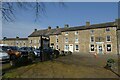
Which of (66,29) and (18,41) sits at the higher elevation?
(66,29)

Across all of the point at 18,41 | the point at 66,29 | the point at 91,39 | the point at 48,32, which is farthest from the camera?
the point at 18,41

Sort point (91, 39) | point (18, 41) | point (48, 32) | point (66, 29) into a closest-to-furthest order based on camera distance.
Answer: point (91, 39)
point (66, 29)
point (48, 32)
point (18, 41)

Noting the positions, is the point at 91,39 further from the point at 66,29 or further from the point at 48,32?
the point at 48,32

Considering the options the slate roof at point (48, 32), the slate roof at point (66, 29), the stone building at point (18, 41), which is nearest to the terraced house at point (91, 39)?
the slate roof at point (66, 29)

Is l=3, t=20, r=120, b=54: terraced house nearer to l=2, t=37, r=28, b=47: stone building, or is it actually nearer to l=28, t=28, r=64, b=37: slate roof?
l=28, t=28, r=64, b=37: slate roof

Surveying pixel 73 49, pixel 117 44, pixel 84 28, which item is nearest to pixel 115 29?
pixel 117 44

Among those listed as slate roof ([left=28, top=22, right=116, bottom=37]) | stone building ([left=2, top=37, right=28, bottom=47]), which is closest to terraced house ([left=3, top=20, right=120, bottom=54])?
slate roof ([left=28, top=22, right=116, bottom=37])

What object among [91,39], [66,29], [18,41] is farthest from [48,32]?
[18,41]

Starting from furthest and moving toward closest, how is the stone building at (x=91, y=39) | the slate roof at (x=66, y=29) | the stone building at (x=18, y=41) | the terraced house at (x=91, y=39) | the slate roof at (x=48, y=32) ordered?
the stone building at (x=18, y=41) < the slate roof at (x=48, y=32) < the slate roof at (x=66, y=29) < the stone building at (x=91, y=39) < the terraced house at (x=91, y=39)

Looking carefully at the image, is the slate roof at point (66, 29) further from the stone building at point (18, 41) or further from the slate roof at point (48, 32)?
the stone building at point (18, 41)

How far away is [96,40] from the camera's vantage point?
65.6m

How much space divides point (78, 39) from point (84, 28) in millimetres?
3972

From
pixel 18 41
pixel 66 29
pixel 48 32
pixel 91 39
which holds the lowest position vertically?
pixel 91 39

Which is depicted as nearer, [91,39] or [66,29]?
[91,39]
